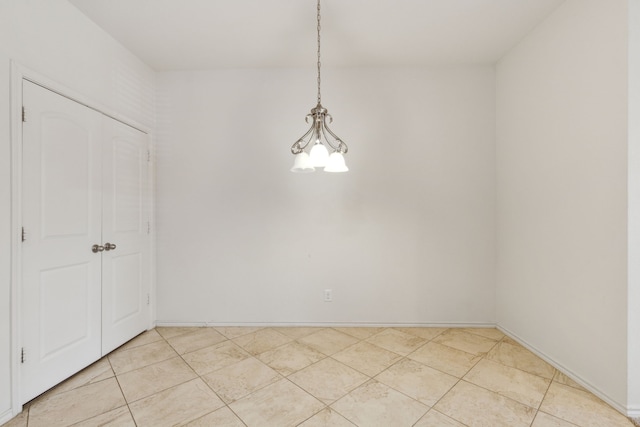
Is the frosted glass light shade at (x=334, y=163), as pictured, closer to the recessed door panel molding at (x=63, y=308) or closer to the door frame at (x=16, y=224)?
the door frame at (x=16, y=224)

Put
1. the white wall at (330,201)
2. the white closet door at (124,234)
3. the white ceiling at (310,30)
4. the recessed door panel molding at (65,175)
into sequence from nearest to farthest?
the recessed door panel molding at (65,175), the white ceiling at (310,30), the white closet door at (124,234), the white wall at (330,201)

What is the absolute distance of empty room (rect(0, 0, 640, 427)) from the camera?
163cm

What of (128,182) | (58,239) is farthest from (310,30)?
(58,239)

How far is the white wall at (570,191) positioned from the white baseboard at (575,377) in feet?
0.05

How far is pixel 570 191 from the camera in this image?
76.4 inches

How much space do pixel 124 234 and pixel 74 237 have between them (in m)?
0.49

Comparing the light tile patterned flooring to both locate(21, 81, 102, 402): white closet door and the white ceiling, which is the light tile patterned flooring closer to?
locate(21, 81, 102, 402): white closet door

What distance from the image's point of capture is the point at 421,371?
202 centimetres

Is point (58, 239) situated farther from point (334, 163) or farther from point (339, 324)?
point (339, 324)

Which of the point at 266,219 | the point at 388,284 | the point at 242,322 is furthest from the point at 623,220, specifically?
the point at 242,322

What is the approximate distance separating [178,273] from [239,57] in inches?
91.1

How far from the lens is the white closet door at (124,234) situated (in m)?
2.26

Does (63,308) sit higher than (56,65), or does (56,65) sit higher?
(56,65)

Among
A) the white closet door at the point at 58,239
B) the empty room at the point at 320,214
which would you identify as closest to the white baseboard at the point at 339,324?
the empty room at the point at 320,214
